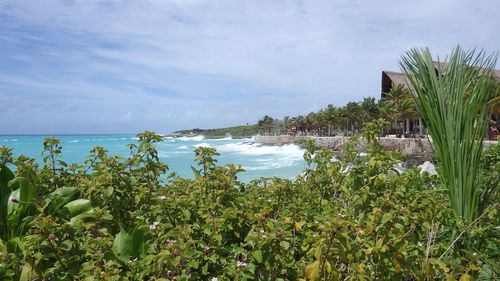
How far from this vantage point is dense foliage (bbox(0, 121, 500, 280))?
4.82 feet

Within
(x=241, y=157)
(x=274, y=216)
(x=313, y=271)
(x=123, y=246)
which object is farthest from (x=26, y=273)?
(x=241, y=157)

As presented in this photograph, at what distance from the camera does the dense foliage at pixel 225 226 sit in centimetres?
147

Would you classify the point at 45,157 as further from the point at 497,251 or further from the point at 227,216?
the point at 497,251

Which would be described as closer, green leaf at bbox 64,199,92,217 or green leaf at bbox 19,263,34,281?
green leaf at bbox 19,263,34,281

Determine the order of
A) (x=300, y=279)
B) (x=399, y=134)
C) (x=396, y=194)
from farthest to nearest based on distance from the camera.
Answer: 1. (x=399, y=134)
2. (x=396, y=194)
3. (x=300, y=279)

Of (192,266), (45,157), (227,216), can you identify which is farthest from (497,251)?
(45,157)

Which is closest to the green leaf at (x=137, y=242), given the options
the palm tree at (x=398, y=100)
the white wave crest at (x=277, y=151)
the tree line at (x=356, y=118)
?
the tree line at (x=356, y=118)

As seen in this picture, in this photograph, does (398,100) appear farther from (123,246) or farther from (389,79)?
(123,246)

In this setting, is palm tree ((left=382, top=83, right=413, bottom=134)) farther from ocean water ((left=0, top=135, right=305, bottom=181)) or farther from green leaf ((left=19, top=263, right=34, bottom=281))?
green leaf ((left=19, top=263, right=34, bottom=281))

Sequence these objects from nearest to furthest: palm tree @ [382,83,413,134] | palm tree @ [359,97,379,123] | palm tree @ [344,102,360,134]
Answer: palm tree @ [382,83,413,134] → palm tree @ [359,97,379,123] → palm tree @ [344,102,360,134]

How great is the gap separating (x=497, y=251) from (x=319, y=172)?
1.18 meters

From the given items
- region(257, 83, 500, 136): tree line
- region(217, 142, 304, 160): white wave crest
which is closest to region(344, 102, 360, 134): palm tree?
region(257, 83, 500, 136): tree line

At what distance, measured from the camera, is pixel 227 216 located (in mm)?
1723

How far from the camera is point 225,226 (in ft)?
5.69
